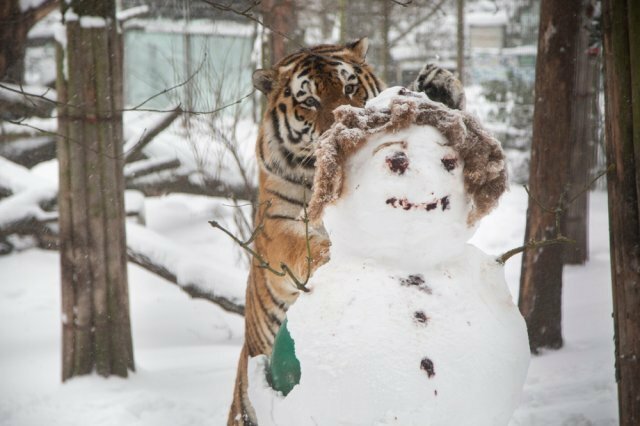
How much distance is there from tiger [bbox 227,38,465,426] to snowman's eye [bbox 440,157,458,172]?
917mm

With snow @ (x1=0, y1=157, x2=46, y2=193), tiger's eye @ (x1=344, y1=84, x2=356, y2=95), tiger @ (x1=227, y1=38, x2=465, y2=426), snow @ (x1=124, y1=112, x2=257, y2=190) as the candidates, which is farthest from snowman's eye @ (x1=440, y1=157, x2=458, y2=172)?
snow @ (x1=0, y1=157, x2=46, y2=193)

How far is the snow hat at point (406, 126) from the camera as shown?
1.72 m

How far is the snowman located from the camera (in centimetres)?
163

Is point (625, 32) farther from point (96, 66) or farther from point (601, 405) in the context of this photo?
point (96, 66)

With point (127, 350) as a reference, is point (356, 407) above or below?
above

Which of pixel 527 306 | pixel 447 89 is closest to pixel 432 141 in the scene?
pixel 447 89

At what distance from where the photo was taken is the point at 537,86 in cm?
405

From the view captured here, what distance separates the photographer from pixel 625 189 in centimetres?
257

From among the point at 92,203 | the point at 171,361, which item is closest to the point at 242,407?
the point at 92,203

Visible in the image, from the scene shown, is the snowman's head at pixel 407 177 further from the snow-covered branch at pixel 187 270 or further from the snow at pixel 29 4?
the snow-covered branch at pixel 187 270

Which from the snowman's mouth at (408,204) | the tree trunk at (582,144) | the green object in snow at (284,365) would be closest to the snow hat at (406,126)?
the snowman's mouth at (408,204)

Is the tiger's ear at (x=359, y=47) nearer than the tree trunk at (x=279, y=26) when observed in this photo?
Yes

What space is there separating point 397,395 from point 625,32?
5.35ft

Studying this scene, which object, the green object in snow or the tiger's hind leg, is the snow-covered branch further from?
the green object in snow
